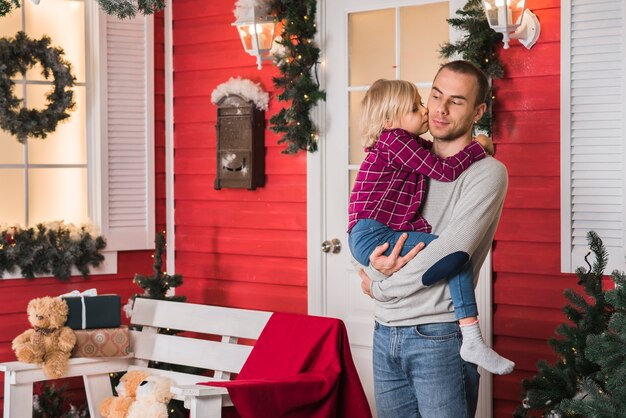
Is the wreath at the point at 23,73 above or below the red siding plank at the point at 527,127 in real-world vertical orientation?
above

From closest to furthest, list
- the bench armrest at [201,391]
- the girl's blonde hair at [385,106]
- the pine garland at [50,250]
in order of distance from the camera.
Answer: the girl's blonde hair at [385,106] → the bench armrest at [201,391] → the pine garland at [50,250]

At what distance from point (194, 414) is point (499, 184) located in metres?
1.35

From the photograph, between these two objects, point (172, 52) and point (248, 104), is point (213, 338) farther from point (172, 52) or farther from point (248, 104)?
point (172, 52)

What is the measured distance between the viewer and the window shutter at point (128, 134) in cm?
497

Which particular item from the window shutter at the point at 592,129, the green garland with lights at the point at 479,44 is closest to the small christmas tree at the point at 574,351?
the window shutter at the point at 592,129

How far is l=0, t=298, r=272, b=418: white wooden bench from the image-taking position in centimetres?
376

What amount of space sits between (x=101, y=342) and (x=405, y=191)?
2.08 metres

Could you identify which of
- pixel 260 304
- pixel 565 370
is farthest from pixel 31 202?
pixel 565 370

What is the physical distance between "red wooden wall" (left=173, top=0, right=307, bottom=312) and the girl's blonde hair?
6.68 ft

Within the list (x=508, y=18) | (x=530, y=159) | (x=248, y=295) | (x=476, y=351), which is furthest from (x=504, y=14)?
(x=248, y=295)

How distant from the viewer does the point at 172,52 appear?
Result: 520 centimetres

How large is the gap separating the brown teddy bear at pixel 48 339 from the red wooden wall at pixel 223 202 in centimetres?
120

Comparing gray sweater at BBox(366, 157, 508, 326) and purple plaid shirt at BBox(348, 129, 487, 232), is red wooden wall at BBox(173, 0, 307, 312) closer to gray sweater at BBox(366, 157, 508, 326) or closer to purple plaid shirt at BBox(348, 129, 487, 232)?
purple plaid shirt at BBox(348, 129, 487, 232)

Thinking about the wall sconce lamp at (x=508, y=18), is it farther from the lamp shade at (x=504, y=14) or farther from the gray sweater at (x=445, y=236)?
the gray sweater at (x=445, y=236)
